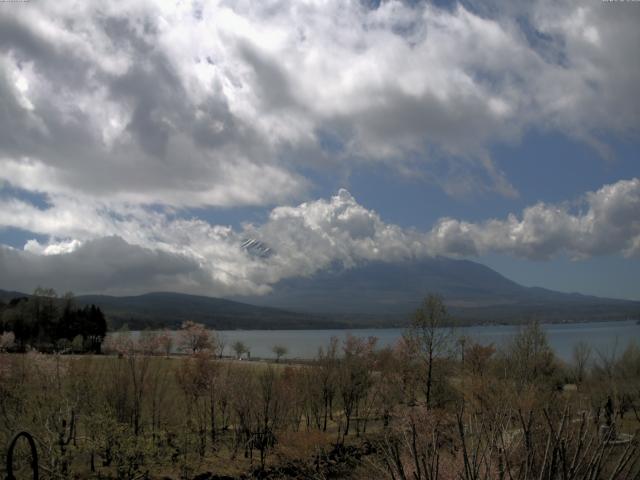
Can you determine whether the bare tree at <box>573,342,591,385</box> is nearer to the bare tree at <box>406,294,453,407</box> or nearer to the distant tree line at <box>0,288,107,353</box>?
the bare tree at <box>406,294,453,407</box>

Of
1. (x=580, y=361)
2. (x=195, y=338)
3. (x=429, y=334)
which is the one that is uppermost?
(x=429, y=334)

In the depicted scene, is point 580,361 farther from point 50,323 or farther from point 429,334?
point 50,323

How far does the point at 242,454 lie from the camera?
3975 centimetres

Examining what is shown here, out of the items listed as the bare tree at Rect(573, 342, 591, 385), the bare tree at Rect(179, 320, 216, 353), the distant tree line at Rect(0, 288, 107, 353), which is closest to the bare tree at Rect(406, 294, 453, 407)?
the bare tree at Rect(573, 342, 591, 385)

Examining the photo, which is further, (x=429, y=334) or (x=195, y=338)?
(x=195, y=338)

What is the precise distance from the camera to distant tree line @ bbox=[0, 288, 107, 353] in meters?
101

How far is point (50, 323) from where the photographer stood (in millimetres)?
105000

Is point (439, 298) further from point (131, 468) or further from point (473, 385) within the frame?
point (131, 468)

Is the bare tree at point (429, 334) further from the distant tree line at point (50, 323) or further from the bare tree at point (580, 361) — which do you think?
the distant tree line at point (50, 323)

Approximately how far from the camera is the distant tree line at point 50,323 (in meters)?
101

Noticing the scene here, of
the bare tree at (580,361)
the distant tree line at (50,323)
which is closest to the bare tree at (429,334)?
the bare tree at (580,361)

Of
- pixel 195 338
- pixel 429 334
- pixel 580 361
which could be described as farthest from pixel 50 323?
pixel 580 361

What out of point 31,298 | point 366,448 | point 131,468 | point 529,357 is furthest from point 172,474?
point 31,298

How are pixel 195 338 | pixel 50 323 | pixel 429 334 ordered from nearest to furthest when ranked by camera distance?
1. pixel 429 334
2. pixel 195 338
3. pixel 50 323
